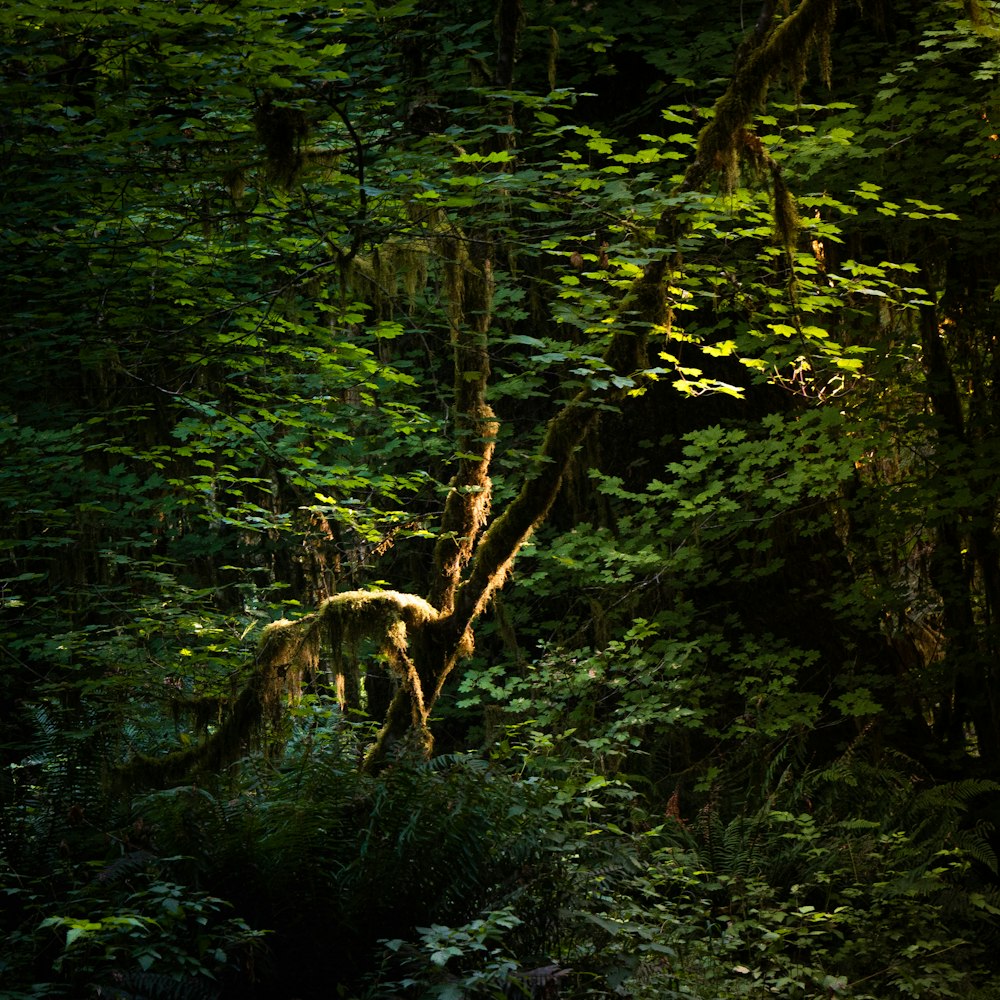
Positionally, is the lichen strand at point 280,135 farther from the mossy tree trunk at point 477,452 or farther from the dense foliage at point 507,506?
the mossy tree trunk at point 477,452

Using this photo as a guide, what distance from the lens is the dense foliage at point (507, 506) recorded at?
4266 mm

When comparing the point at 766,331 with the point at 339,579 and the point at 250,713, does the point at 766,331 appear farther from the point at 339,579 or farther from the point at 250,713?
the point at 250,713

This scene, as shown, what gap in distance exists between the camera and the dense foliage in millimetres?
4266

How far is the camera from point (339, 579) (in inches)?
359

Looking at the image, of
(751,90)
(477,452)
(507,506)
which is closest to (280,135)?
(477,452)

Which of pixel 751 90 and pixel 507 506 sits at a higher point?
pixel 751 90

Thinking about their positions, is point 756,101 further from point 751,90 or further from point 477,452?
point 477,452

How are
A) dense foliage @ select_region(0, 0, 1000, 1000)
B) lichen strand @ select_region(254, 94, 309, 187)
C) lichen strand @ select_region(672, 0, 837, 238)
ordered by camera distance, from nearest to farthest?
dense foliage @ select_region(0, 0, 1000, 1000) → lichen strand @ select_region(254, 94, 309, 187) → lichen strand @ select_region(672, 0, 837, 238)

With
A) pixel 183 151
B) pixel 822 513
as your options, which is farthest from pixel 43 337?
pixel 822 513

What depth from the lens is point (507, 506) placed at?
24.8 feet

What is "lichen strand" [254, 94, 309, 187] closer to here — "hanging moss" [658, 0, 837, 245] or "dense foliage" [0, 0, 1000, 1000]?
"dense foliage" [0, 0, 1000, 1000]

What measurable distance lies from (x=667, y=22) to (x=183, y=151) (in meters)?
4.17

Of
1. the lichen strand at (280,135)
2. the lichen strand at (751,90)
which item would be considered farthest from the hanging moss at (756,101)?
the lichen strand at (280,135)

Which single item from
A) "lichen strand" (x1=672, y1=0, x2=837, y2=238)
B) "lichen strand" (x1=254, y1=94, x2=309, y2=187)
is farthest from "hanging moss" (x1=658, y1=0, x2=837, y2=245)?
"lichen strand" (x1=254, y1=94, x2=309, y2=187)
